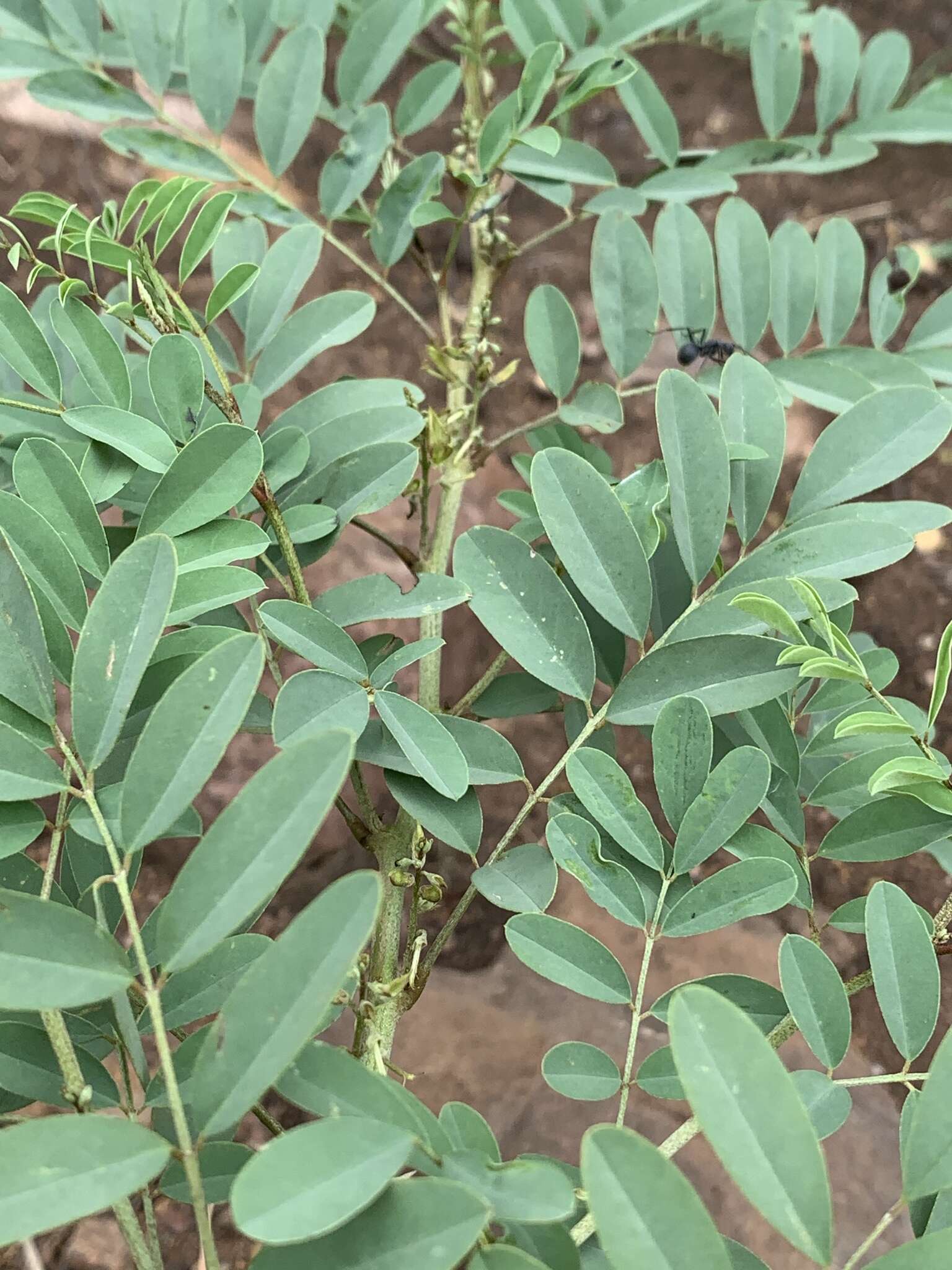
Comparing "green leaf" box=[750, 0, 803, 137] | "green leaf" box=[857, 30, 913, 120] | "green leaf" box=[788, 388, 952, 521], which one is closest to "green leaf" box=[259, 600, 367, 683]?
"green leaf" box=[788, 388, 952, 521]

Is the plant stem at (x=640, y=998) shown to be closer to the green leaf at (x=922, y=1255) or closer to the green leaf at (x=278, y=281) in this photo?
the green leaf at (x=922, y=1255)

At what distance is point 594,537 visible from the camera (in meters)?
0.57

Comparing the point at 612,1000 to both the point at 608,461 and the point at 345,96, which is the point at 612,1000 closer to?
the point at 608,461

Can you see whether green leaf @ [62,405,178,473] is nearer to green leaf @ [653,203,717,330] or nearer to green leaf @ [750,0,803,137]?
green leaf @ [653,203,717,330]

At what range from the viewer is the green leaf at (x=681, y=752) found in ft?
1.70

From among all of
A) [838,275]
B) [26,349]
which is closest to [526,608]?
[26,349]

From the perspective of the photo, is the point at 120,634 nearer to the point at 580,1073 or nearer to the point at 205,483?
the point at 205,483

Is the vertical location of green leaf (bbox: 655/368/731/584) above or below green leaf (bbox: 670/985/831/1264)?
above

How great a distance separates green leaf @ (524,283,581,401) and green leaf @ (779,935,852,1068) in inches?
20.9

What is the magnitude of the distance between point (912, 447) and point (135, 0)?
0.75 m

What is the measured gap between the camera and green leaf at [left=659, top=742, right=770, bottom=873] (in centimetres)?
52

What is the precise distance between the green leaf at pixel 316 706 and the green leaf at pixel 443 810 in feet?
0.19

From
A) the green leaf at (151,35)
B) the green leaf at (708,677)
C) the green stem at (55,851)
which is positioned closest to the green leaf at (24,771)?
the green stem at (55,851)

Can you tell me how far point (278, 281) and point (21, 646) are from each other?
15.8 inches
